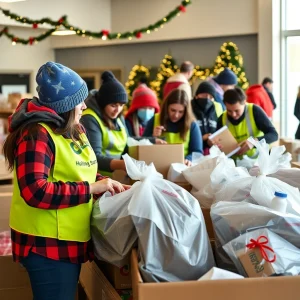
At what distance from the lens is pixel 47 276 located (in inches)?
85.8

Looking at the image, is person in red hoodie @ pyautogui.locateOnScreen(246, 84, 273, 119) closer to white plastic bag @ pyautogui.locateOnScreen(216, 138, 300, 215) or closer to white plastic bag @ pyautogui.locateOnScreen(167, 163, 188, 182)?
white plastic bag @ pyautogui.locateOnScreen(167, 163, 188, 182)

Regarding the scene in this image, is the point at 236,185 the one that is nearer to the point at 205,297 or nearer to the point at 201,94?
the point at 205,297

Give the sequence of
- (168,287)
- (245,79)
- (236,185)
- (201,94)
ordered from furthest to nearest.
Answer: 1. (245,79)
2. (201,94)
3. (236,185)
4. (168,287)

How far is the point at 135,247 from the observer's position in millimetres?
2137

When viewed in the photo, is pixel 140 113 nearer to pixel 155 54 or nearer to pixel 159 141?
pixel 159 141

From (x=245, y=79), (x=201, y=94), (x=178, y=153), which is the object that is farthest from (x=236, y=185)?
(x=245, y=79)

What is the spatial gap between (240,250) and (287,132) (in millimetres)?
9232

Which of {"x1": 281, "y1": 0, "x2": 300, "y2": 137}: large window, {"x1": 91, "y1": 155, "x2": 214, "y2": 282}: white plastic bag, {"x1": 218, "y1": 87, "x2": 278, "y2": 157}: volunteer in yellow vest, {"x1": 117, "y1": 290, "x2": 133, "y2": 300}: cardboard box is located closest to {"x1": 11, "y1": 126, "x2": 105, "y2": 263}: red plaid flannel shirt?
{"x1": 91, "y1": 155, "x2": 214, "y2": 282}: white plastic bag

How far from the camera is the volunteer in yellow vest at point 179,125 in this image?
13.1ft

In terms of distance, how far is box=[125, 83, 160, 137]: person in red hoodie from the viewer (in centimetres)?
496

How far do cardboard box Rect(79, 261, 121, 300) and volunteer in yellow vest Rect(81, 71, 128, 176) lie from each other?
2.69 feet

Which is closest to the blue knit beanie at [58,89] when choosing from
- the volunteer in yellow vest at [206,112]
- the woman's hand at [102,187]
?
the woman's hand at [102,187]

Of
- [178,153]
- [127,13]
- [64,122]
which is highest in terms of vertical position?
[127,13]

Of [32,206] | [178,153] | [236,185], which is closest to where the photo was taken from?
[32,206]
